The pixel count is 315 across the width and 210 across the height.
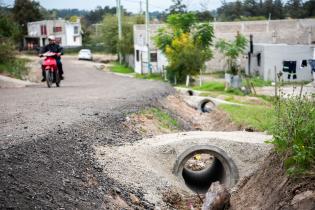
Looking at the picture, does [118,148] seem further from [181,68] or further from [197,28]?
[197,28]

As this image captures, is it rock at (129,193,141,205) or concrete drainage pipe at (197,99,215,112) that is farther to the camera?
concrete drainage pipe at (197,99,215,112)

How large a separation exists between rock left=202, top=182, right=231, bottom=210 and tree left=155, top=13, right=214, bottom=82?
2525 centimetres

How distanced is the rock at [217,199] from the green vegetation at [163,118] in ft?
21.1

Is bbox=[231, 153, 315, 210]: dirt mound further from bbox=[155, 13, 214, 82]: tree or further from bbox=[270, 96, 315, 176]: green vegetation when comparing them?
bbox=[155, 13, 214, 82]: tree

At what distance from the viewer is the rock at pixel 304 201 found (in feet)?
21.2

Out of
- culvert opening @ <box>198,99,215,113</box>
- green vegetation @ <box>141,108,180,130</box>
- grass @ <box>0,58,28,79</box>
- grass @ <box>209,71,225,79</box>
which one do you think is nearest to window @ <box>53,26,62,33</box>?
grass @ <box>209,71,225,79</box>

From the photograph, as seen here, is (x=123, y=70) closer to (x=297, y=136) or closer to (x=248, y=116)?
(x=248, y=116)

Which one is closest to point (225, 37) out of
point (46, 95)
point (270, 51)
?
point (270, 51)

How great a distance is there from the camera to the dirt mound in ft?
23.0

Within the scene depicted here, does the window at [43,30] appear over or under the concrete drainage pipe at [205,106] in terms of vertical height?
over

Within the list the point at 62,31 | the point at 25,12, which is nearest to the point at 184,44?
the point at 62,31

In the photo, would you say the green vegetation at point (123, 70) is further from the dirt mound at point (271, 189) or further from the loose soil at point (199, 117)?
the dirt mound at point (271, 189)

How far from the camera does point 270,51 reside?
3600cm

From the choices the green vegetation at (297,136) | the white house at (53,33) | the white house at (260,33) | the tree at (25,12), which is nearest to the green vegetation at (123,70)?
the white house at (260,33)
